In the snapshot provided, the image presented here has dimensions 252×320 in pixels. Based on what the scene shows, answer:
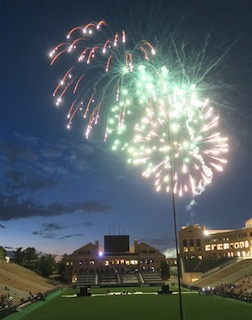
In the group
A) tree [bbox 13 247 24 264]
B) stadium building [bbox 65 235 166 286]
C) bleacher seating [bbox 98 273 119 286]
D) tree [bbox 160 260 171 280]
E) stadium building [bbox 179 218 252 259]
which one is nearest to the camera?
bleacher seating [bbox 98 273 119 286]

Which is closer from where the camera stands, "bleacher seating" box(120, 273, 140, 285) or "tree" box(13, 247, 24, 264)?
"bleacher seating" box(120, 273, 140, 285)

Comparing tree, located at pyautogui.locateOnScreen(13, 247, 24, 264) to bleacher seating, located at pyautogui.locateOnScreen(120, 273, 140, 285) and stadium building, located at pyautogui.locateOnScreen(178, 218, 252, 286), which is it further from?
stadium building, located at pyautogui.locateOnScreen(178, 218, 252, 286)

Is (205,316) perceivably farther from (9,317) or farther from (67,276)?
(67,276)

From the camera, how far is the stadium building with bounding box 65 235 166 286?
9606 cm

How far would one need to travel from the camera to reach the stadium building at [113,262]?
96.1m

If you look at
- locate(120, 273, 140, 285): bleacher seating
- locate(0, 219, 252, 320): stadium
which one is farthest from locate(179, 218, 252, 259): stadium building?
locate(120, 273, 140, 285): bleacher seating

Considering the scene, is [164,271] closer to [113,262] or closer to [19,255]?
[113,262]

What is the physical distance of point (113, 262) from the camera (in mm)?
100062

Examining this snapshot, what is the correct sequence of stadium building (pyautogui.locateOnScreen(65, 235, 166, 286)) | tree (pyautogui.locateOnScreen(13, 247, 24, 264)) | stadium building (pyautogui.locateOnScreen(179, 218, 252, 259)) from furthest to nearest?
tree (pyautogui.locateOnScreen(13, 247, 24, 264)), stadium building (pyautogui.locateOnScreen(65, 235, 166, 286)), stadium building (pyautogui.locateOnScreen(179, 218, 252, 259))

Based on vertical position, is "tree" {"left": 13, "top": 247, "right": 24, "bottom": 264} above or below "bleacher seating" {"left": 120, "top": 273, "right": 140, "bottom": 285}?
above

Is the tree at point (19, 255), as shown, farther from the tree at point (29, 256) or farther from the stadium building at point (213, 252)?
the stadium building at point (213, 252)

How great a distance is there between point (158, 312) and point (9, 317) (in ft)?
52.1

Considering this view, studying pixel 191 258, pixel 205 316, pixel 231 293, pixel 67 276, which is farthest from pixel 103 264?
pixel 205 316

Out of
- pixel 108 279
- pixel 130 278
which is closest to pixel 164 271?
pixel 130 278
